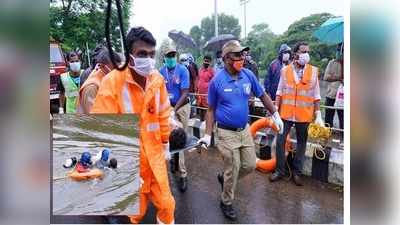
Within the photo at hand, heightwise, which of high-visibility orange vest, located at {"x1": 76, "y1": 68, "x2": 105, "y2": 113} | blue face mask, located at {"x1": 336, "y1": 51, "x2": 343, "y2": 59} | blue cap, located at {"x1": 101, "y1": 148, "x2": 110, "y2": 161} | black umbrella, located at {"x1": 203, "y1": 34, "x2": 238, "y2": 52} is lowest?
blue cap, located at {"x1": 101, "y1": 148, "x2": 110, "y2": 161}

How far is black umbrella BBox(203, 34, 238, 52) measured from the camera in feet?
10.2

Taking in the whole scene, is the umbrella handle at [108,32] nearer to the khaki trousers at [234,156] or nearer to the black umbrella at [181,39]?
the black umbrella at [181,39]

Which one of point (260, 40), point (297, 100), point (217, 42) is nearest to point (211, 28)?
point (217, 42)

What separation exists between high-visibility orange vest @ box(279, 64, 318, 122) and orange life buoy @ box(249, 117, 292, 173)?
0.12 meters

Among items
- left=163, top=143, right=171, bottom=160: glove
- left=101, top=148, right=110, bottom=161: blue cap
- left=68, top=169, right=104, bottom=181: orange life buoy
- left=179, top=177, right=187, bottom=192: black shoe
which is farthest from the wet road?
left=101, top=148, right=110, bottom=161: blue cap

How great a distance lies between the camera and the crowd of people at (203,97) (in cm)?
298

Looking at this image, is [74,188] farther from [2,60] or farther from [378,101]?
[378,101]

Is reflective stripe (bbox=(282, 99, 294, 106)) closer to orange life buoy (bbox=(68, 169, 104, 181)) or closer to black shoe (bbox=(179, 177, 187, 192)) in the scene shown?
black shoe (bbox=(179, 177, 187, 192))

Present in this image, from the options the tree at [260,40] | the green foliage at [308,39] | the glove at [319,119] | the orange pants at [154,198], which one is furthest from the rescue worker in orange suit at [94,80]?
the glove at [319,119]

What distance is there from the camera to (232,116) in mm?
3295

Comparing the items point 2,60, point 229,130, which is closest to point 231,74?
point 229,130

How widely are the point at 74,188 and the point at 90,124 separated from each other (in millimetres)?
416

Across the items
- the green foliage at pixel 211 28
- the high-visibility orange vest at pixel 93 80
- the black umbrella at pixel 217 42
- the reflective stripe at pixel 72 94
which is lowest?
the reflective stripe at pixel 72 94

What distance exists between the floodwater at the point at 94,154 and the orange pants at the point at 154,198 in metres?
0.04
